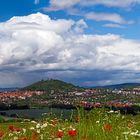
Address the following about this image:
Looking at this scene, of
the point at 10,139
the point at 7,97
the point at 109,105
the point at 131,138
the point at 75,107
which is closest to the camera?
the point at 131,138

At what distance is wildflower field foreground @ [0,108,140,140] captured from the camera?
8.16 m

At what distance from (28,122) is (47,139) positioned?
177 centimetres

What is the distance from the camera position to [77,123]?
9500mm

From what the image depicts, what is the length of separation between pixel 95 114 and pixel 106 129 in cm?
164

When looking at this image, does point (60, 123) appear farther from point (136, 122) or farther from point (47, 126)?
point (136, 122)

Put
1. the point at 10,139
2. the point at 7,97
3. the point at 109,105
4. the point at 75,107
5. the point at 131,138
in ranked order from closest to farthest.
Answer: the point at 131,138 → the point at 10,139 → the point at 75,107 → the point at 109,105 → the point at 7,97

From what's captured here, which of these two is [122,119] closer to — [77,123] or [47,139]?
[77,123]

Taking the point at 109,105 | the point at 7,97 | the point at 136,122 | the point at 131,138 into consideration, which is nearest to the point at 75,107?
the point at 109,105

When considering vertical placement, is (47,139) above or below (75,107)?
below

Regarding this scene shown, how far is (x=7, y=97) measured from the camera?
183 meters

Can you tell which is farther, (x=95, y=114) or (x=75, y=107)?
(x=95, y=114)

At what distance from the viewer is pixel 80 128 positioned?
888 cm

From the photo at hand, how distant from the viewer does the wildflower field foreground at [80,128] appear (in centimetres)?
816

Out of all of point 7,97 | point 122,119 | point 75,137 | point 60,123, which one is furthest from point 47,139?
point 7,97
